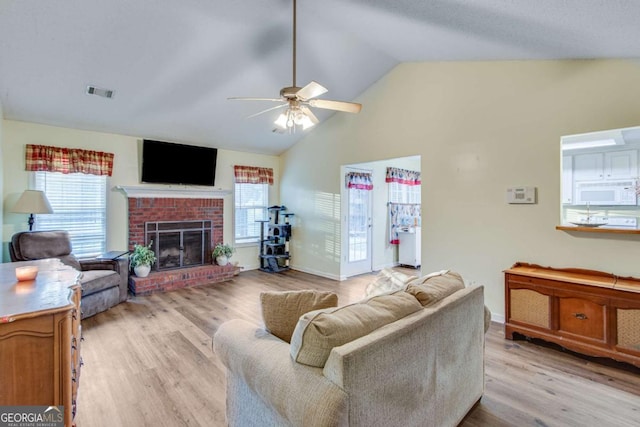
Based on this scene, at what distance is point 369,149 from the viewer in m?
4.86

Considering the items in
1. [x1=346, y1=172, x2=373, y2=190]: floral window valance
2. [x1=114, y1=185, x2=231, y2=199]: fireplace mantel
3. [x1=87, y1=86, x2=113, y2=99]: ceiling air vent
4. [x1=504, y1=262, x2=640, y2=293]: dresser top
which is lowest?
[x1=504, y1=262, x2=640, y2=293]: dresser top

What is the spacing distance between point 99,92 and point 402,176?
17.8ft

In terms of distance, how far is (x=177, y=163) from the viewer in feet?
17.1

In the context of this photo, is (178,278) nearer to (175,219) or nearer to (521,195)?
(175,219)

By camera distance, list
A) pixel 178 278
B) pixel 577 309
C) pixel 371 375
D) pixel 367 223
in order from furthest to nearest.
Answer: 1. pixel 367 223
2. pixel 178 278
3. pixel 577 309
4. pixel 371 375

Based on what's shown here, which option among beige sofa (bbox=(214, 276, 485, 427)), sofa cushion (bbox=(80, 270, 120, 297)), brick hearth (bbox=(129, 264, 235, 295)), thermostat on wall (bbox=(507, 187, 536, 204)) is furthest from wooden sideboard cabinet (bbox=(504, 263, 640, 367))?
sofa cushion (bbox=(80, 270, 120, 297))

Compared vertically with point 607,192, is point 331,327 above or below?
below

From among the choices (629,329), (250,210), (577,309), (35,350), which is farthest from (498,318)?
(250,210)

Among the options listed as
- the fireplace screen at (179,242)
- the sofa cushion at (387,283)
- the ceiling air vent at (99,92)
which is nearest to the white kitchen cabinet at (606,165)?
the sofa cushion at (387,283)

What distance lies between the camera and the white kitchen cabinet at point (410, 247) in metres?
6.29

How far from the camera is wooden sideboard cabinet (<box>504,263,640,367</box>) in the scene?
247 centimetres

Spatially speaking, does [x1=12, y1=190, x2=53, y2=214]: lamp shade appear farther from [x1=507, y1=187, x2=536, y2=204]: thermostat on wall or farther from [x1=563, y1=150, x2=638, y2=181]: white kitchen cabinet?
[x1=563, y1=150, x2=638, y2=181]: white kitchen cabinet

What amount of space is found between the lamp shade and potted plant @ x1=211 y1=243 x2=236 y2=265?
2463 mm

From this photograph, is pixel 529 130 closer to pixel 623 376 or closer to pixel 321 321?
pixel 623 376
